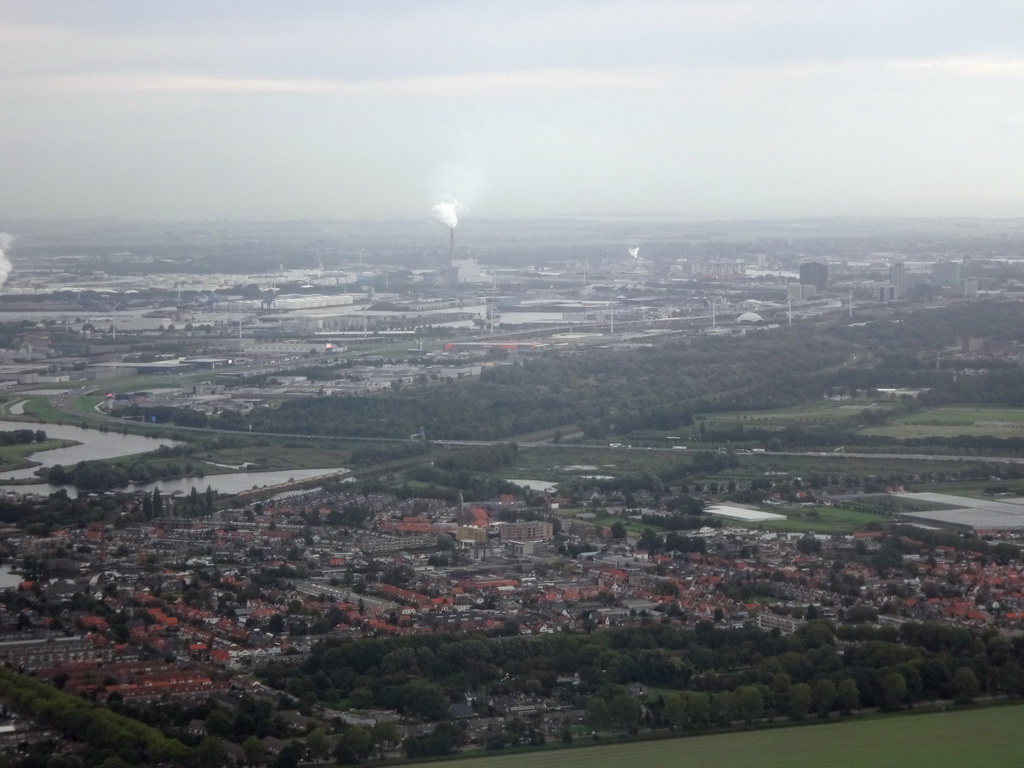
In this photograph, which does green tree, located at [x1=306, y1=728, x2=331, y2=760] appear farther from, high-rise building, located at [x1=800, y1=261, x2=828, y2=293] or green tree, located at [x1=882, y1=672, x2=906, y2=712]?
high-rise building, located at [x1=800, y1=261, x2=828, y2=293]

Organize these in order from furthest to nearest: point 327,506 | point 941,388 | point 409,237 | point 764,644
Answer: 1. point 409,237
2. point 941,388
3. point 327,506
4. point 764,644

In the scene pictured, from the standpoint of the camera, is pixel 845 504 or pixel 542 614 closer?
pixel 542 614

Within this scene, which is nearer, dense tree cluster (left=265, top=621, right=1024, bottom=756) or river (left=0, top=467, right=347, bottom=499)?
dense tree cluster (left=265, top=621, right=1024, bottom=756)

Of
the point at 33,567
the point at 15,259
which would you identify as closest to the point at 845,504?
the point at 33,567

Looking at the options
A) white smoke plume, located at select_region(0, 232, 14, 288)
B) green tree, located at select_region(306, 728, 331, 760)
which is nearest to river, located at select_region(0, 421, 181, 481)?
green tree, located at select_region(306, 728, 331, 760)

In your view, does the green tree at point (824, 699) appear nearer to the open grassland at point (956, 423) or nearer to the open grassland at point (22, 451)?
the open grassland at point (956, 423)

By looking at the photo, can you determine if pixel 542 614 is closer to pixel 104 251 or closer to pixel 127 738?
pixel 127 738
